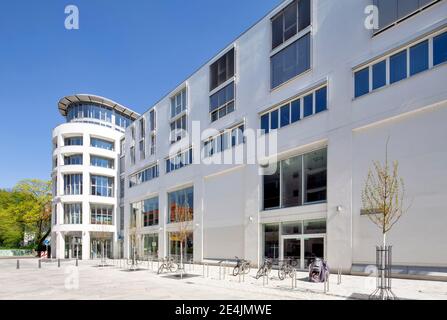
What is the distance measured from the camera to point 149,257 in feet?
134

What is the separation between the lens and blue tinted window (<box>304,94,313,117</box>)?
21.9 meters

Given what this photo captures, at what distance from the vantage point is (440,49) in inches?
620

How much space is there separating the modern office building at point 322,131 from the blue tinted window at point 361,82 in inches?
2.3

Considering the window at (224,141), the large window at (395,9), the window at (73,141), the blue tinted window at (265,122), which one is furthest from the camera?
the window at (73,141)

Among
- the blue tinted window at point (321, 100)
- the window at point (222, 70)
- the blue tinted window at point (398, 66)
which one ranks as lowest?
the blue tinted window at point (321, 100)

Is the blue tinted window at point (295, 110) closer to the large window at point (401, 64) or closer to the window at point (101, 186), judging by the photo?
the large window at point (401, 64)

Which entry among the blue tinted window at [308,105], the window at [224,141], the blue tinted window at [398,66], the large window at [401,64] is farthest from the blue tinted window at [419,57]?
the window at [224,141]

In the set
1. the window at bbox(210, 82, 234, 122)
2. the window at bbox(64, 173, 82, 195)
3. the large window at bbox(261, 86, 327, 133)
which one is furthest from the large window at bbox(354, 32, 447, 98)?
the window at bbox(64, 173, 82, 195)

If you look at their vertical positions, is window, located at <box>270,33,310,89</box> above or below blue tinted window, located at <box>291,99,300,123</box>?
above

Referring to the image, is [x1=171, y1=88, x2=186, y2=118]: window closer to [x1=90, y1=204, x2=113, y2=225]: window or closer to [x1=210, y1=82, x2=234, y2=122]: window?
[x1=210, y1=82, x2=234, y2=122]: window

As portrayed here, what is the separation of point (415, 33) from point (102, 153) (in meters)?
47.5

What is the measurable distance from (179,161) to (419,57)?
2484 centimetres

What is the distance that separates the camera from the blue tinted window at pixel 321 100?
2100cm

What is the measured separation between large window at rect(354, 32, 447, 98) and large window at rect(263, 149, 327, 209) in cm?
460
